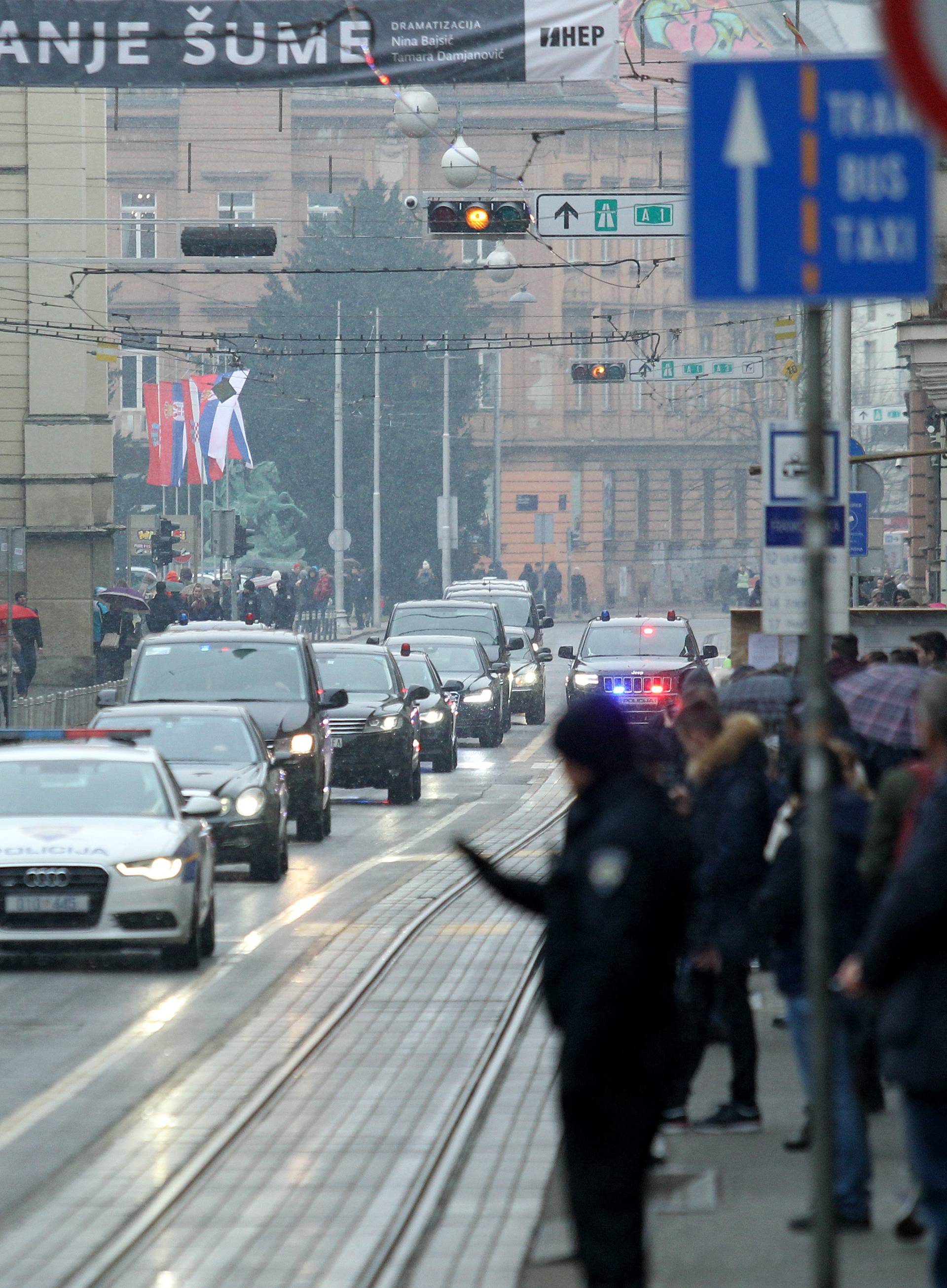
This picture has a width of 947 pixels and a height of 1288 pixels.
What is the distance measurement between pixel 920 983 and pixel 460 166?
68.4 feet

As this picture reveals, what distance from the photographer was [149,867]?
13.1 metres

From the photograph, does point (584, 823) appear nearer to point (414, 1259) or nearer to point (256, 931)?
point (414, 1259)

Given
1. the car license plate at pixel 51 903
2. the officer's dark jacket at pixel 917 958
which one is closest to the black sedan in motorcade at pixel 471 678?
the car license plate at pixel 51 903

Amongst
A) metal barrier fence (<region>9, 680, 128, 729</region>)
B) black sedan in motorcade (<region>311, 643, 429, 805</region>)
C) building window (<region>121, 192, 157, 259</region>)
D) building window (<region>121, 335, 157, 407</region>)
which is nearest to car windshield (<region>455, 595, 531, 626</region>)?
metal barrier fence (<region>9, 680, 128, 729</region>)

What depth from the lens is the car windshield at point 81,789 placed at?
13.9m

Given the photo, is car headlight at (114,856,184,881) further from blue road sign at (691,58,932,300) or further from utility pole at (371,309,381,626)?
utility pole at (371,309,381,626)

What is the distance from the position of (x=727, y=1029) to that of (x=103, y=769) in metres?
6.64

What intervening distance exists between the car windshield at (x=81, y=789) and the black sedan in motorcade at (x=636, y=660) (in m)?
16.6

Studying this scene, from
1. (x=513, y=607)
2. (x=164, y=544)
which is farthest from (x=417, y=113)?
(x=164, y=544)

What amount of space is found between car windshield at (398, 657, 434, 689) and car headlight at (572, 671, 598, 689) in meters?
2.90

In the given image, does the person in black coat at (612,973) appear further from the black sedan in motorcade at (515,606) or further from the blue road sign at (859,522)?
the black sedan in motorcade at (515,606)

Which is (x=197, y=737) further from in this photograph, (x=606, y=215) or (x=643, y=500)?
(x=643, y=500)

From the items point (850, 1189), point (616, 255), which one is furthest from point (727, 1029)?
point (616, 255)

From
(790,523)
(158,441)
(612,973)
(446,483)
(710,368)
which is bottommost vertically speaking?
(612,973)
